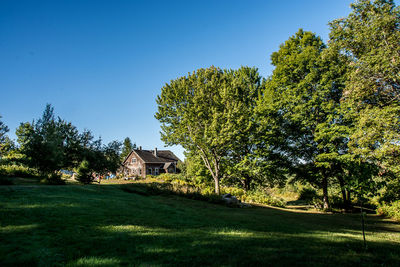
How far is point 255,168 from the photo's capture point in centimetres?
2100

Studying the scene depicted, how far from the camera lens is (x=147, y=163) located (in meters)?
54.2

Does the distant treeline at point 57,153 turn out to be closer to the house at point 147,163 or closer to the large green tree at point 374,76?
the large green tree at point 374,76

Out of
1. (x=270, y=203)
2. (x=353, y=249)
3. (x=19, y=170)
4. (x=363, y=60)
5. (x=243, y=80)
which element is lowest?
(x=270, y=203)

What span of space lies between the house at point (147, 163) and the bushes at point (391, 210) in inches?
1812

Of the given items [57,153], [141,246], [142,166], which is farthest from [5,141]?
[141,246]

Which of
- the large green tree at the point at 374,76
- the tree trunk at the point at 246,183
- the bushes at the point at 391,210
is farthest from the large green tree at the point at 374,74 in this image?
the tree trunk at the point at 246,183

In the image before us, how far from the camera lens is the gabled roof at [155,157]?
5569cm

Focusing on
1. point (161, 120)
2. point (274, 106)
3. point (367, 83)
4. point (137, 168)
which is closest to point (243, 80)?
point (274, 106)

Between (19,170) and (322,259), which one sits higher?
(19,170)

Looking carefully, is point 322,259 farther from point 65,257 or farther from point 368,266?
point 65,257

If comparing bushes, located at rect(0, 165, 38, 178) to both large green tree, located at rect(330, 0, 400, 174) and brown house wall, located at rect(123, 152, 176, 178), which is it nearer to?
large green tree, located at rect(330, 0, 400, 174)

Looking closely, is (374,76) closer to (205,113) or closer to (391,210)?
(391,210)

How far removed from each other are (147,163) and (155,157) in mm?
5101

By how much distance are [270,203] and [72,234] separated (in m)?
19.7
